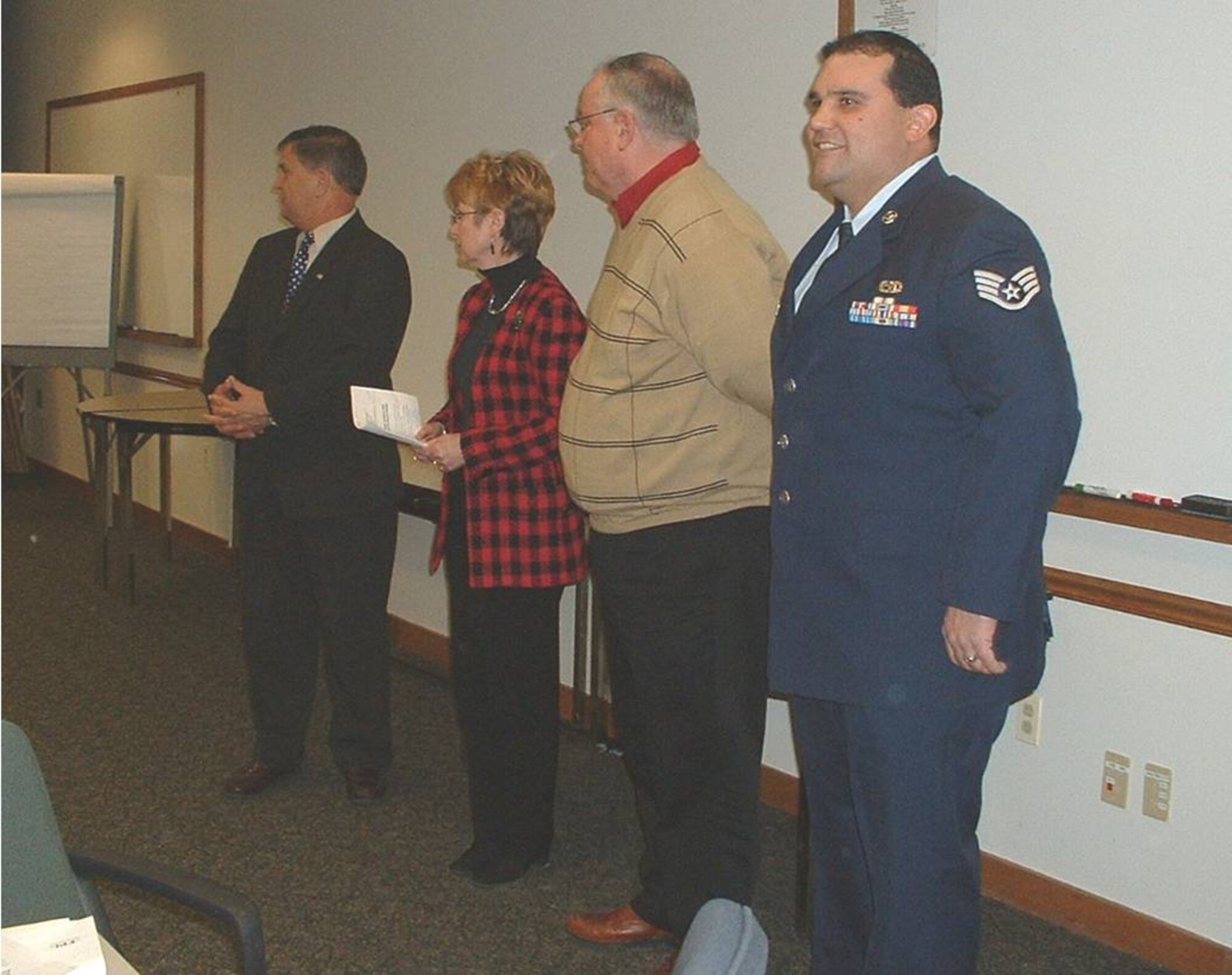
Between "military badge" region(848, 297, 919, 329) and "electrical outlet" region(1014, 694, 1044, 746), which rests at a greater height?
"military badge" region(848, 297, 919, 329)

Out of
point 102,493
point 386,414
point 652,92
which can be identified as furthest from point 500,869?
point 102,493

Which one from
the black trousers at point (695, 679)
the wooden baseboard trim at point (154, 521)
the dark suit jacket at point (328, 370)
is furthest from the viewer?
the wooden baseboard trim at point (154, 521)

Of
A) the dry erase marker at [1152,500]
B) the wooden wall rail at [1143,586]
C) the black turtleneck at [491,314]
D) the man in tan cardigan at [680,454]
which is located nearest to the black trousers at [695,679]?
the man in tan cardigan at [680,454]

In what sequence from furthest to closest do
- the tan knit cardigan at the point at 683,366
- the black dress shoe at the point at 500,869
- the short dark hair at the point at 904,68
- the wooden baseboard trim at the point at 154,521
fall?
the wooden baseboard trim at the point at 154,521, the black dress shoe at the point at 500,869, the tan knit cardigan at the point at 683,366, the short dark hair at the point at 904,68

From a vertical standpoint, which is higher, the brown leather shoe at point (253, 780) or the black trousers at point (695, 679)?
the black trousers at point (695, 679)

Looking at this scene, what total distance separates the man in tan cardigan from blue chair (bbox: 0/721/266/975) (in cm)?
94

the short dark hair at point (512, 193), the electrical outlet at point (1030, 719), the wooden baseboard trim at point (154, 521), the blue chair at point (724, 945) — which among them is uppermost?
the short dark hair at point (512, 193)

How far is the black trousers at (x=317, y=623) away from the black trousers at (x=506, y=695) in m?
0.50

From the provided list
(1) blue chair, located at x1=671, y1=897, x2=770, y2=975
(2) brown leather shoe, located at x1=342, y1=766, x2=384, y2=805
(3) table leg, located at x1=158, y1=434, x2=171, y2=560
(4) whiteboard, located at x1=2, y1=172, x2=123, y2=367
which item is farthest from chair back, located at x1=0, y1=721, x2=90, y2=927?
(4) whiteboard, located at x1=2, y1=172, x2=123, y2=367

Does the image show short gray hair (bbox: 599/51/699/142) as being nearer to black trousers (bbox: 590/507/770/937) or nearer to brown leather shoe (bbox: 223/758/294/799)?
black trousers (bbox: 590/507/770/937)

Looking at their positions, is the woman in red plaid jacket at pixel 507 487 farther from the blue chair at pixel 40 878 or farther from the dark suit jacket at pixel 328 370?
the blue chair at pixel 40 878

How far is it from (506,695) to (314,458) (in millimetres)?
780

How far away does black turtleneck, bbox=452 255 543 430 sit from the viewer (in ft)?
8.74

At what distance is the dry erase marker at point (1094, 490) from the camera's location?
8.23ft
